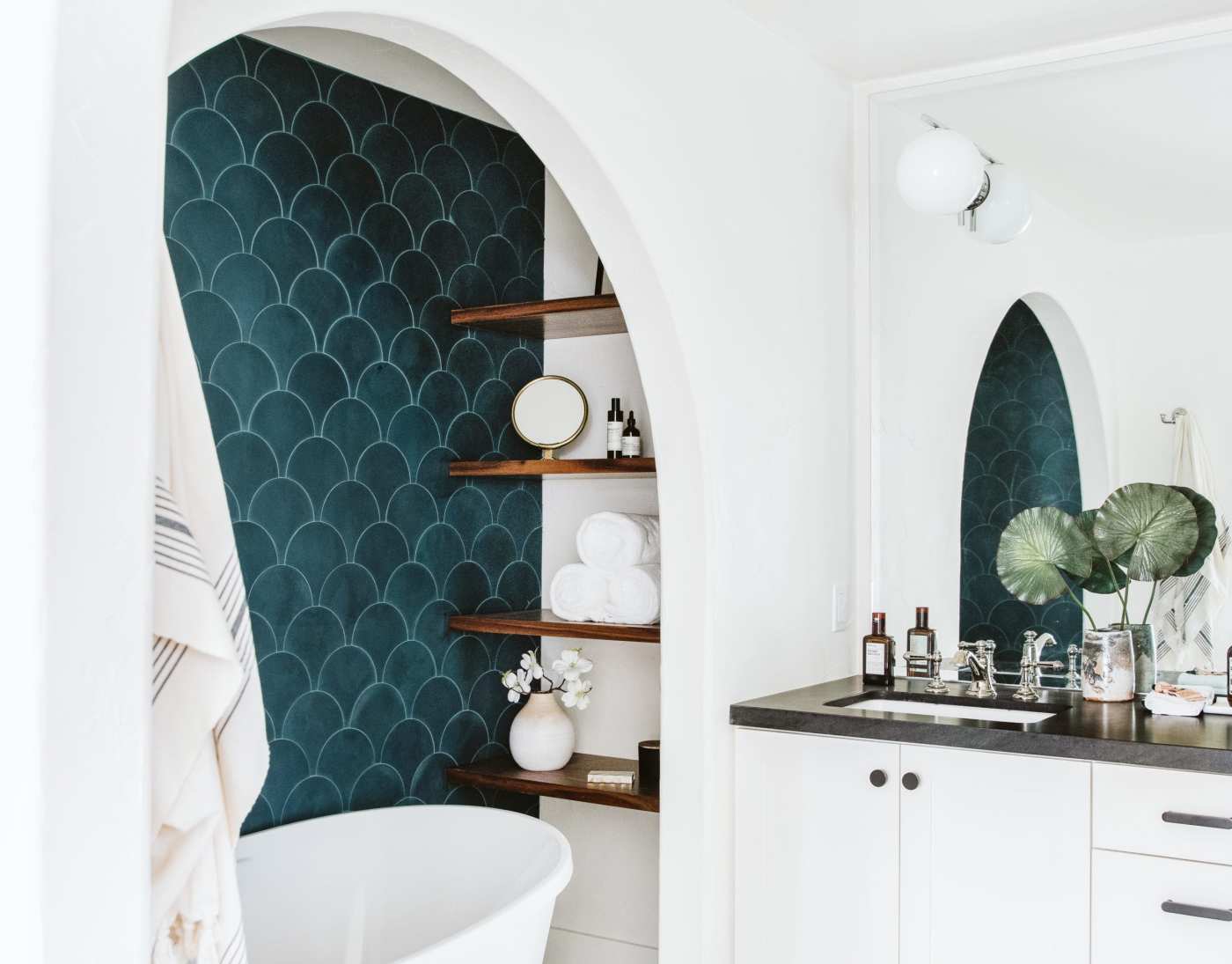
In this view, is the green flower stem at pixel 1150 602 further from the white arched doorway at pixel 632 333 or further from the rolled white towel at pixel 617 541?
the rolled white towel at pixel 617 541

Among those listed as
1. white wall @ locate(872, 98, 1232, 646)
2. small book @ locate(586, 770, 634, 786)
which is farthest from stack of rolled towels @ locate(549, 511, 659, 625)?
white wall @ locate(872, 98, 1232, 646)

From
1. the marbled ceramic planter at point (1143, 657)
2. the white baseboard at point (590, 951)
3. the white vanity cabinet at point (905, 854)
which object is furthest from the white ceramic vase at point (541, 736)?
the marbled ceramic planter at point (1143, 657)

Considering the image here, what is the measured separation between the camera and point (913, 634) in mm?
3115

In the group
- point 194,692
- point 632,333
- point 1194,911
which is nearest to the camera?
point 194,692

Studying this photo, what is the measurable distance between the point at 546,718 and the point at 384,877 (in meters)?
0.57

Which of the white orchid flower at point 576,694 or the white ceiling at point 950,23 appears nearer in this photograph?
the white ceiling at point 950,23

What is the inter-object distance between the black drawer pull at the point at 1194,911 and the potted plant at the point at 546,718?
1.41 metres

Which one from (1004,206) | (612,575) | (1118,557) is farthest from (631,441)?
(1118,557)

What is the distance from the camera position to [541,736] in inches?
123

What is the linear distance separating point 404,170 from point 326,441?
0.74m

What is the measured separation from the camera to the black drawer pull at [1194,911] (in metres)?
2.12

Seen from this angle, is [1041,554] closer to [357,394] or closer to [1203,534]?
[1203,534]

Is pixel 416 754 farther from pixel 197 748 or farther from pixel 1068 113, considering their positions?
pixel 1068 113

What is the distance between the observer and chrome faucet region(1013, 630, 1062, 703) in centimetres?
286
